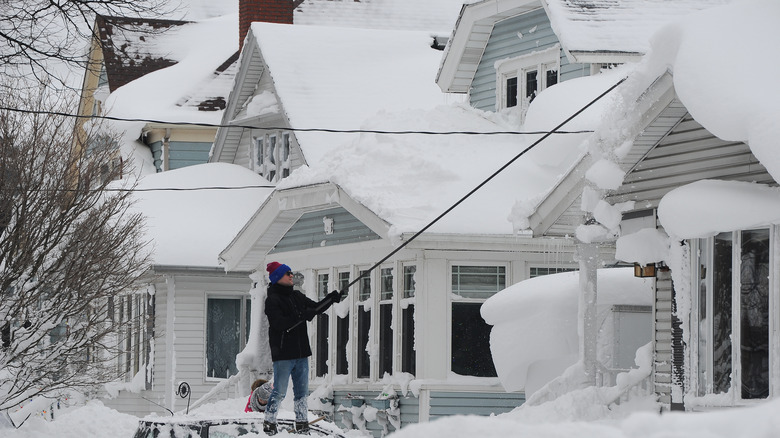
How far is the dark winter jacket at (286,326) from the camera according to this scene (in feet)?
38.8

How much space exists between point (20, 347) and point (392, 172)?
5392 mm

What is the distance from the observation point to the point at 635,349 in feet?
47.4

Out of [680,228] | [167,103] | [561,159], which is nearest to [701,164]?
[680,228]

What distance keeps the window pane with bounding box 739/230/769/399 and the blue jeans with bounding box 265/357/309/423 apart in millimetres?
3594

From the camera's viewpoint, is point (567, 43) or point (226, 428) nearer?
point (226, 428)

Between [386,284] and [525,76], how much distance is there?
4.29 metres

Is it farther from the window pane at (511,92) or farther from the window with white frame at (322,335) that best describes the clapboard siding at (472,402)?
the window pane at (511,92)

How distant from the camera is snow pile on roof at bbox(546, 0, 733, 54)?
65.9 ft

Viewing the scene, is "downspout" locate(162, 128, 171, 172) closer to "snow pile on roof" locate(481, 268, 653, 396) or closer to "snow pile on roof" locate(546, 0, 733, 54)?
"snow pile on roof" locate(546, 0, 733, 54)

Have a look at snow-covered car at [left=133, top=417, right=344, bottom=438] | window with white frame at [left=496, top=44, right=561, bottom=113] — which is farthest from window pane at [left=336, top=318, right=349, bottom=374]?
snow-covered car at [left=133, top=417, right=344, bottom=438]

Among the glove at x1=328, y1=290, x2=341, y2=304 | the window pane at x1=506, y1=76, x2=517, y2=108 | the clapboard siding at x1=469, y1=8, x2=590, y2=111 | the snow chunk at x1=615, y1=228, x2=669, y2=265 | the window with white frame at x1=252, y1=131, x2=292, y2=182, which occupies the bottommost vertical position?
the glove at x1=328, y1=290, x2=341, y2=304

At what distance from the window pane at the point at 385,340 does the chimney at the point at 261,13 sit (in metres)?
12.6

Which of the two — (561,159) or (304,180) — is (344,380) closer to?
(304,180)

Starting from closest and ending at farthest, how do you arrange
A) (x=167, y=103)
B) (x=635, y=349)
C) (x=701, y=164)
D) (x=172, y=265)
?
(x=701, y=164) < (x=635, y=349) < (x=172, y=265) < (x=167, y=103)
